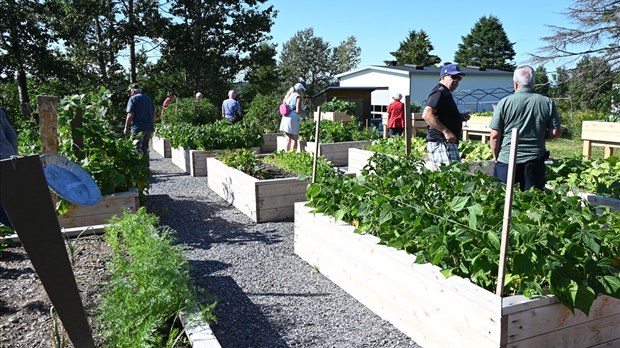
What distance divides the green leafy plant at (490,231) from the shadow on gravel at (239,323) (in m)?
1.07

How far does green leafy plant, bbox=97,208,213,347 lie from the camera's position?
2844 millimetres

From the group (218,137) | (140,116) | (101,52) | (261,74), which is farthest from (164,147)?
(261,74)

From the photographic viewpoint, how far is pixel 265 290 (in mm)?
4582

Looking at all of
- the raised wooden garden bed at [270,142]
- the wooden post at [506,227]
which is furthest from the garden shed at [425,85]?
the wooden post at [506,227]

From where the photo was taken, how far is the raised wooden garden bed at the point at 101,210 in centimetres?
580

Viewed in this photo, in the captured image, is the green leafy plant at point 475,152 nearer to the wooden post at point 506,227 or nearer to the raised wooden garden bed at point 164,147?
the wooden post at point 506,227

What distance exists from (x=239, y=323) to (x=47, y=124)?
2.32 metres

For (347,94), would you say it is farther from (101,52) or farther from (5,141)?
(5,141)

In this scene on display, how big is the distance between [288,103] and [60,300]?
879 centimetres

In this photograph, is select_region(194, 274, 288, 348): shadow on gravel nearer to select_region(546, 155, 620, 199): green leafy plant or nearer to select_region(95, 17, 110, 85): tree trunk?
select_region(546, 155, 620, 199): green leafy plant

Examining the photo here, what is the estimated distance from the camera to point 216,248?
19.1ft

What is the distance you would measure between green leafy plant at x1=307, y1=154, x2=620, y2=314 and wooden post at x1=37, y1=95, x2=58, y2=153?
2.52m

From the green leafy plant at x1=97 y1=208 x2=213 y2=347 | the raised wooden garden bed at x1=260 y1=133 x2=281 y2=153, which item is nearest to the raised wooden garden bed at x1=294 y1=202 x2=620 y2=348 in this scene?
the green leafy plant at x1=97 y1=208 x2=213 y2=347

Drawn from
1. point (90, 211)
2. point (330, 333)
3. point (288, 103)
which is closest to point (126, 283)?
point (330, 333)
